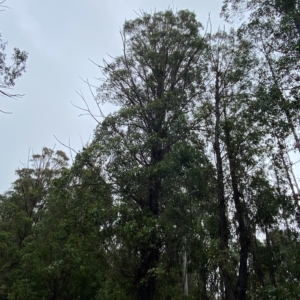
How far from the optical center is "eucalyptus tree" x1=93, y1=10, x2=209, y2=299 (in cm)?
752

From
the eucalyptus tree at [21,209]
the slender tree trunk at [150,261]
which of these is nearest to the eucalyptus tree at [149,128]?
the slender tree trunk at [150,261]

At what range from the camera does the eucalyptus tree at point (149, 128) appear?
752 centimetres

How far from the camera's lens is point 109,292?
26.0 ft

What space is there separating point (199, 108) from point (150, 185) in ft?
8.41

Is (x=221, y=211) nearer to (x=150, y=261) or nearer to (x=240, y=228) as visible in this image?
(x=240, y=228)

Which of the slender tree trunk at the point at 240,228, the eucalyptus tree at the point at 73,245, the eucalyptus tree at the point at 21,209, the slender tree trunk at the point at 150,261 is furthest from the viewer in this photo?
the eucalyptus tree at the point at 21,209

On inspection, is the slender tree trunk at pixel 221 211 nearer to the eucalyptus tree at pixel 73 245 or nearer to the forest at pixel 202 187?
the forest at pixel 202 187

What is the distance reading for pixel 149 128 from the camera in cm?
926

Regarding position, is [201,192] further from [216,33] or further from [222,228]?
[216,33]

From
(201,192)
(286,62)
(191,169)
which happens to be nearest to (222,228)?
(201,192)

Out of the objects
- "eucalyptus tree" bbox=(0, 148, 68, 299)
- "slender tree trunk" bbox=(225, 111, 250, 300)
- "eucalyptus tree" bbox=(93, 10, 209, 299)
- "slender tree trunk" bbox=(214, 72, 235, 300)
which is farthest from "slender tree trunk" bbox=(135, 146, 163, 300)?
"eucalyptus tree" bbox=(0, 148, 68, 299)

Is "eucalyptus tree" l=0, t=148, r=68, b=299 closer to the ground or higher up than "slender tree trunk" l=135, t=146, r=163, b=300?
higher up

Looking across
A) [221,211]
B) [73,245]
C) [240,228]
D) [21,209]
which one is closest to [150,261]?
[221,211]

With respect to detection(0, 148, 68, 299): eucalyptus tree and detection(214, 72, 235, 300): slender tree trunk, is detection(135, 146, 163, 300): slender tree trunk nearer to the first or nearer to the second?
detection(214, 72, 235, 300): slender tree trunk
